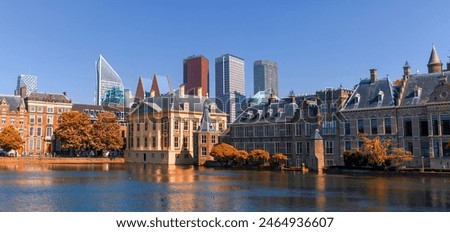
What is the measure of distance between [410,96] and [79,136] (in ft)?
217

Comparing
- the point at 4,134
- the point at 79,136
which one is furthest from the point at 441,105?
the point at 4,134

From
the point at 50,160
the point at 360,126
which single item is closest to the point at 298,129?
the point at 360,126

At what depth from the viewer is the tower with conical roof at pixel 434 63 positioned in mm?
77625

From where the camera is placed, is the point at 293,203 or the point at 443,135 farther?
the point at 443,135

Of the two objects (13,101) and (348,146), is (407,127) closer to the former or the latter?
(348,146)

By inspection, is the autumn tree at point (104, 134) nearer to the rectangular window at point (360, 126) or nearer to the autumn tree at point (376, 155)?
the rectangular window at point (360, 126)

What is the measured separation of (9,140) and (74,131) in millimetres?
12357

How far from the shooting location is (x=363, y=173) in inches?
2343

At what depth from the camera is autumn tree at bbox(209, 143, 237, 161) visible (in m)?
80.7

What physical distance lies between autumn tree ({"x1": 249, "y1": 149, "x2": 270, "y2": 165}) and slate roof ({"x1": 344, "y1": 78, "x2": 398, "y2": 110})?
14.8 metres

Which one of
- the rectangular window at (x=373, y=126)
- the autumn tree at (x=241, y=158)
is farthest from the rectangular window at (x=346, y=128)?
the autumn tree at (x=241, y=158)

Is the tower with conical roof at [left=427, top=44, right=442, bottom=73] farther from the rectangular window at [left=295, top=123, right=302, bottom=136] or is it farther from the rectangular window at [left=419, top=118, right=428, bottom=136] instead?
the rectangular window at [left=295, top=123, right=302, bottom=136]

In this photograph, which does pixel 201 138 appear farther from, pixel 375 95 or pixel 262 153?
pixel 375 95

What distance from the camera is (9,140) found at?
94812 mm
